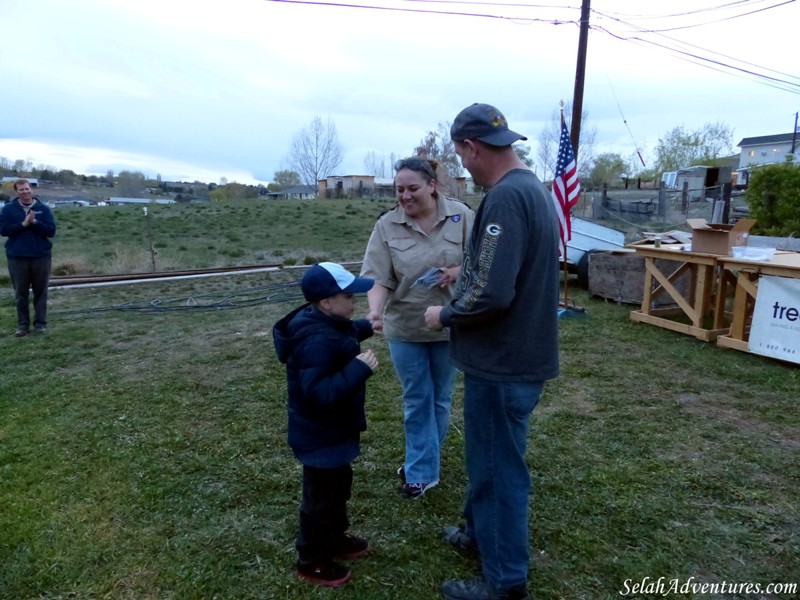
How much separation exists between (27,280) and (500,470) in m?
6.39

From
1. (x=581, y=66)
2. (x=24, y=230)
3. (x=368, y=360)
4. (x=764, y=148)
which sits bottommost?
(x=368, y=360)

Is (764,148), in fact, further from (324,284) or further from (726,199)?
(324,284)

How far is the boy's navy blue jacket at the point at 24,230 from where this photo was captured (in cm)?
633

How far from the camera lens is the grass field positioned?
2500 millimetres

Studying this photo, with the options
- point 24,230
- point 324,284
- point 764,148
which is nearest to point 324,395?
point 324,284

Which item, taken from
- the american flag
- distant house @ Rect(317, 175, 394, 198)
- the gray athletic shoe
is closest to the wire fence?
the american flag

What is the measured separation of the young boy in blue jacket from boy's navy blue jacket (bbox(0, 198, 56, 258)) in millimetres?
5494

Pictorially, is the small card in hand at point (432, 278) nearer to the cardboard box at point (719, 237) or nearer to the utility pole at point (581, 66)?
the cardboard box at point (719, 237)

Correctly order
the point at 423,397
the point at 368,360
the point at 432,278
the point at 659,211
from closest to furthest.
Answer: the point at 368,360, the point at 432,278, the point at 423,397, the point at 659,211

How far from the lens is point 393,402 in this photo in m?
4.45

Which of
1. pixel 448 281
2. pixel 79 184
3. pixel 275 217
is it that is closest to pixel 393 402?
pixel 448 281

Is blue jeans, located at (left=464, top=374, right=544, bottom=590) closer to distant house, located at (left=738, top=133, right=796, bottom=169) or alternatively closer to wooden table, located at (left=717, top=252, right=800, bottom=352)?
wooden table, located at (left=717, top=252, right=800, bottom=352)

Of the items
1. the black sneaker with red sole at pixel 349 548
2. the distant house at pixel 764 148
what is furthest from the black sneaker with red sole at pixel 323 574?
the distant house at pixel 764 148

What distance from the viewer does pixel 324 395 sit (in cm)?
214
